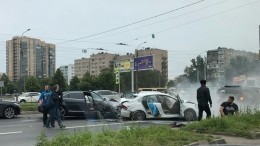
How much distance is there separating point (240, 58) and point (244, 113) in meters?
73.7

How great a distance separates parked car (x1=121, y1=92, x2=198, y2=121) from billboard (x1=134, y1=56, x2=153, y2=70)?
1331 inches

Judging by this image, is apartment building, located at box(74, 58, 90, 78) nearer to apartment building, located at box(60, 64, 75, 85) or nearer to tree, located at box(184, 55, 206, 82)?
apartment building, located at box(60, 64, 75, 85)

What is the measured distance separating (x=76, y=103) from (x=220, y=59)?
219 feet

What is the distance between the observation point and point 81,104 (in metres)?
20.2

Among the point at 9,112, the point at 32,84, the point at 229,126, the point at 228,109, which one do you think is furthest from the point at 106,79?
the point at 229,126

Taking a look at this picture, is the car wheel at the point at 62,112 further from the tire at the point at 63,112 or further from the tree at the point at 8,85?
the tree at the point at 8,85

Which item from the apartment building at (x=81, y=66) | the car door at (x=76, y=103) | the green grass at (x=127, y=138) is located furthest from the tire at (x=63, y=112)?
the apartment building at (x=81, y=66)

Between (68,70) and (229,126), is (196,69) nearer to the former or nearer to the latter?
(68,70)

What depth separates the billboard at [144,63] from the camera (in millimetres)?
52250

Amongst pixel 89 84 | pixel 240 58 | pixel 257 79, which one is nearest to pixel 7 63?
pixel 89 84

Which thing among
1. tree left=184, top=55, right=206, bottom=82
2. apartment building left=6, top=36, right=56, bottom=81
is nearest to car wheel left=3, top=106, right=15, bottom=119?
apartment building left=6, top=36, right=56, bottom=81

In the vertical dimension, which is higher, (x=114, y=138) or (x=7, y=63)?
(x=7, y=63)

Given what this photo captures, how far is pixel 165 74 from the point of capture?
115125 mm

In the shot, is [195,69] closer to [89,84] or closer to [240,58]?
[240,58]
